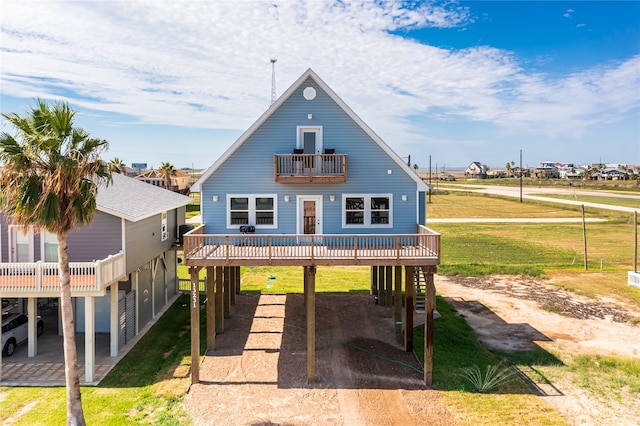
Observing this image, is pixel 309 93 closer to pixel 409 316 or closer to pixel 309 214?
pixel 309 214

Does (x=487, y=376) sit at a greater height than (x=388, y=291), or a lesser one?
lesser

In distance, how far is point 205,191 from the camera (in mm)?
19141

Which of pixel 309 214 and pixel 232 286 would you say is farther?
pixel 232 286

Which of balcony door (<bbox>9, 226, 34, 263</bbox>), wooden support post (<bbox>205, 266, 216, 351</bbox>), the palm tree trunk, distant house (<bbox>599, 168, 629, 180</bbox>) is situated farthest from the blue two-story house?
distant house (<bbox>599, 168, 629, 180</bbox>)

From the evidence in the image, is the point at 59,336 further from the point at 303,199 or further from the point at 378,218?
the point at 378,218

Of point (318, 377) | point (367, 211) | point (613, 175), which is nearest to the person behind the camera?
point (318, 377)

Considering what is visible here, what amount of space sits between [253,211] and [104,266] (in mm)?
6397

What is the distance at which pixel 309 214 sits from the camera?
1936cm

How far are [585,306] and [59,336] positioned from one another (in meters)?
28.7

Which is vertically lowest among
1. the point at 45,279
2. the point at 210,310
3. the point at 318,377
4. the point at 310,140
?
the point at 318,377

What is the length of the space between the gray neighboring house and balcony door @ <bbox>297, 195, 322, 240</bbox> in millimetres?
6966

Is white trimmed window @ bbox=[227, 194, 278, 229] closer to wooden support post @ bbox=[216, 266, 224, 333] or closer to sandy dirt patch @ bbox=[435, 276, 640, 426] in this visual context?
wooden support post @ bbox=[216, 266, 224, 333]

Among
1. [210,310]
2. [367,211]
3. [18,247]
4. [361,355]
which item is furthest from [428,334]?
[18,247]

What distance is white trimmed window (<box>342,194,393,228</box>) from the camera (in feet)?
63.4
